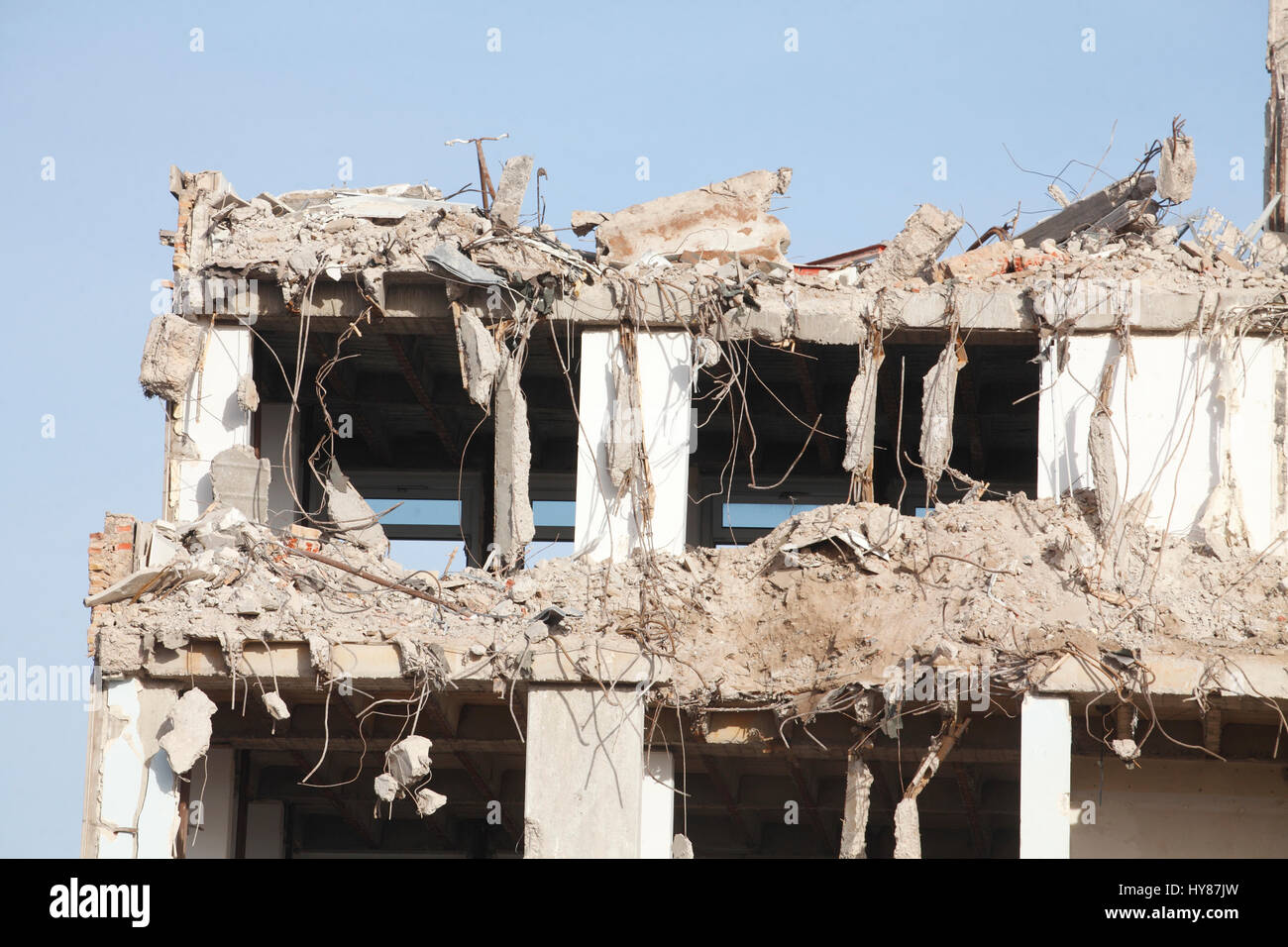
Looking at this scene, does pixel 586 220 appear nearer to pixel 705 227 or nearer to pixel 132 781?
pixel 705 227

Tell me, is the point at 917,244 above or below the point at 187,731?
above

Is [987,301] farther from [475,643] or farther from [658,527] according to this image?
[475,643]

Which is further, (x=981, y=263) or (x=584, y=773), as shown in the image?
(x=981, y=263)

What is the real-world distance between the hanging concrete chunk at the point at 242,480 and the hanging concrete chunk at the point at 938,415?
5437 millimetres

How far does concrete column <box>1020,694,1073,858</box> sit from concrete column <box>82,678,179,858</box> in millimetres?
6244

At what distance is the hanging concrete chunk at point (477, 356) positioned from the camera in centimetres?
1369

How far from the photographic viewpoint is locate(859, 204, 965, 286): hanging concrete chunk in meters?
14.8

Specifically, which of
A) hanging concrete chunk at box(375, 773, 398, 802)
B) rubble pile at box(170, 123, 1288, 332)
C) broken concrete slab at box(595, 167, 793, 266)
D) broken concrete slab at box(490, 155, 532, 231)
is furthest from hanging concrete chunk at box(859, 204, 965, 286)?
hanging concrete chunk at box(375, 773, 398, 802)

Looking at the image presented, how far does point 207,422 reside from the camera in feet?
46.4

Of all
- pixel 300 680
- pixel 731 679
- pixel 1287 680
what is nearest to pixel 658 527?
pixel 731 679

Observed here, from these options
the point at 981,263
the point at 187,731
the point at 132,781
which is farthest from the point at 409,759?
the point at 981,263

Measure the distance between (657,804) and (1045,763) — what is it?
9.46 feet

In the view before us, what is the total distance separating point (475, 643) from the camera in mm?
12648
